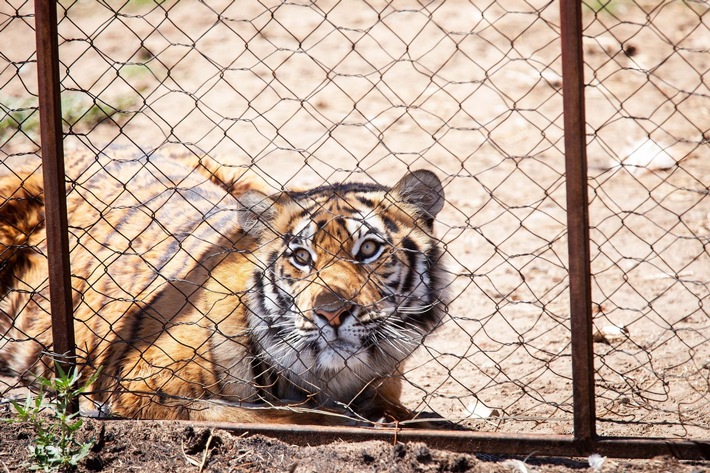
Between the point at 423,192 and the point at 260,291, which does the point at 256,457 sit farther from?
the point at 423,192

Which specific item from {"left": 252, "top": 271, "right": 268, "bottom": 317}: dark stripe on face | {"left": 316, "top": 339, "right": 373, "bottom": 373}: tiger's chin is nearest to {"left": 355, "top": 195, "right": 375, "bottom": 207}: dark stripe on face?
{"left": 252, "top": 271, "right": 268, "bottom": 317}: dark stripe on face

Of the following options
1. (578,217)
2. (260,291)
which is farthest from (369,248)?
(578,217)

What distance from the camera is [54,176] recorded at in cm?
287

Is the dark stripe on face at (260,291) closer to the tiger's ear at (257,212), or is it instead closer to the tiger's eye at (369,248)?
the tiger's ear at (257,212)

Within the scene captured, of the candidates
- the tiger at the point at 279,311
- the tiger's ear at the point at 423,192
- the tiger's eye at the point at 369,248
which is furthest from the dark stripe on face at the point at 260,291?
the tiger's ear at the point at 423,192

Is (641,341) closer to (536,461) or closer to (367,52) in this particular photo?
(536,461)

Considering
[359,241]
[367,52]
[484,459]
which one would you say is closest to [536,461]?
[484,459]

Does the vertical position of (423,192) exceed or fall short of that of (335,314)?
it exceeds it

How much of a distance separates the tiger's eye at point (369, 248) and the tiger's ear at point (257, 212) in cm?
46

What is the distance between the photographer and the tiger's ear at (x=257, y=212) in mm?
3506

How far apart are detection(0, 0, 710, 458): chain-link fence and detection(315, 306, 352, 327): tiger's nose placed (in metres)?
0.37

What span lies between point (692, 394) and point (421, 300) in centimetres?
129

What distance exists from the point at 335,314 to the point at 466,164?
3308 mm

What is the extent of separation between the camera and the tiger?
10.5ft
